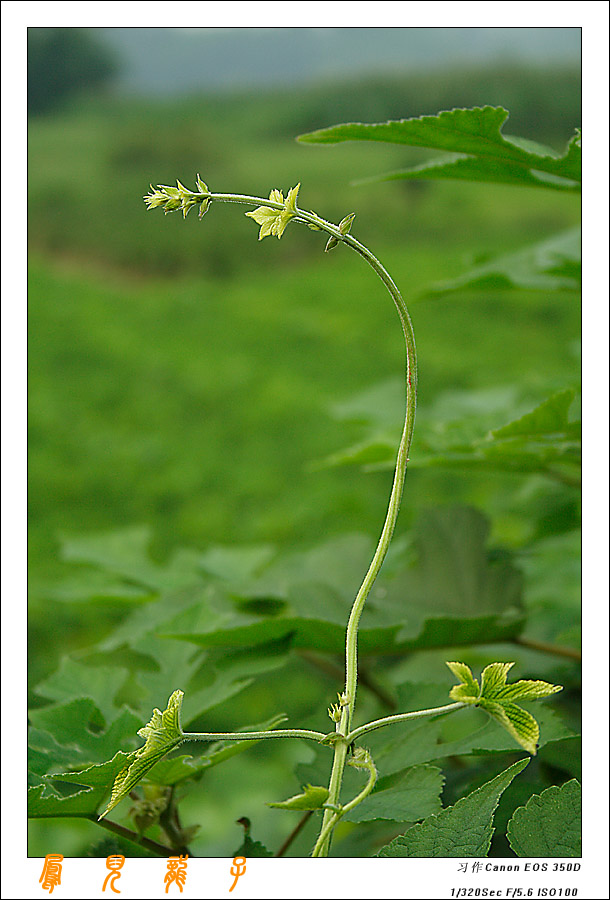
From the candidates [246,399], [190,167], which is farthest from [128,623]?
[190,167]

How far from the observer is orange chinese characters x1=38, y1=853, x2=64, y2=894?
0.27 metres

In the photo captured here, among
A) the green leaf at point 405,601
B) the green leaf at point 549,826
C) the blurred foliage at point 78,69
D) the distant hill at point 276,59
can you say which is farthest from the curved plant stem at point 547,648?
the distant hill at point 276,59

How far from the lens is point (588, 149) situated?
0.33m

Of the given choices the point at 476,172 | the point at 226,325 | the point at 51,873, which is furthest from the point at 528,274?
the point at 226,325

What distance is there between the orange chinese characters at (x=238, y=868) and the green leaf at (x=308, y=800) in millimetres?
64

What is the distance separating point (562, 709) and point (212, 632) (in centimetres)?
20

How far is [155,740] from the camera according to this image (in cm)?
23

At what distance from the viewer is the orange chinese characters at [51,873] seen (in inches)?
10.7

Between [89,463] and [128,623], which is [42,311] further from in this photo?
[128,623]

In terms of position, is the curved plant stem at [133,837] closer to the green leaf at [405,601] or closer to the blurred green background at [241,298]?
the green leaf at [405,601]

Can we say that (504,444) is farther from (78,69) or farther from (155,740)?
(78,69)

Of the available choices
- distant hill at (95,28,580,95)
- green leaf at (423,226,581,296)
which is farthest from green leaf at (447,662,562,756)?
distant hill at (95,28,580,95)

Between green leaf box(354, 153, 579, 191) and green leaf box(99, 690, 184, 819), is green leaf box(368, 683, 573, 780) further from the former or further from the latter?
green leaf box(354, 153, 579, 191)

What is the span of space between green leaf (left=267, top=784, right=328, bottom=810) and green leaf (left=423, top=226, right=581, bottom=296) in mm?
322
